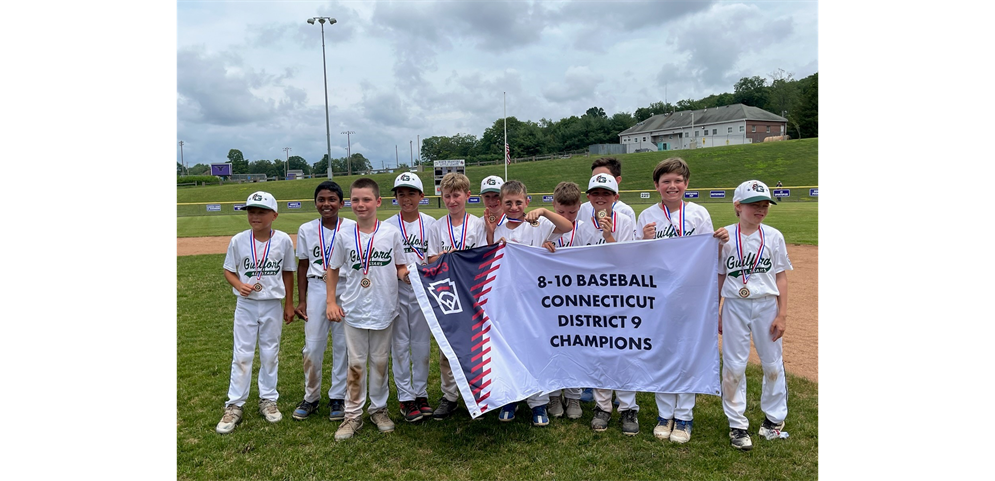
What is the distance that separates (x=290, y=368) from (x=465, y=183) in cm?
365

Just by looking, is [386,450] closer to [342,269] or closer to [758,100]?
[342,269]

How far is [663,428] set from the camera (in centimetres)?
487

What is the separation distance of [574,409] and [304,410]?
9.04ft

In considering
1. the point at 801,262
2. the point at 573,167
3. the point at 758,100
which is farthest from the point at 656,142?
the point at 801,262

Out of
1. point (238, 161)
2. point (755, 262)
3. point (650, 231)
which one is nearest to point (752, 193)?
point (755, 262)

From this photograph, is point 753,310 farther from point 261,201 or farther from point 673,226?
point 261,201

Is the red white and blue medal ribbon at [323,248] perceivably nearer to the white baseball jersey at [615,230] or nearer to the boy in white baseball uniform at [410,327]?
the boy in white baseball uniform at [410,327]

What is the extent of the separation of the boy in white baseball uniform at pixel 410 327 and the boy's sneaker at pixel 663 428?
223cm

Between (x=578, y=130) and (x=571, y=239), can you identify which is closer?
(x=571, y=239)

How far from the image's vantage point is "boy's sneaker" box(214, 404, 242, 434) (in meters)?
5.07

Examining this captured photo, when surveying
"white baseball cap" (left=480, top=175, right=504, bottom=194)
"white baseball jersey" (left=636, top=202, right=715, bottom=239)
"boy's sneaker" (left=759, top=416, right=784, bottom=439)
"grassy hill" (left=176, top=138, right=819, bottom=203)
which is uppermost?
"grassy hill" (left=176, top=138, right=819, bottom=203)

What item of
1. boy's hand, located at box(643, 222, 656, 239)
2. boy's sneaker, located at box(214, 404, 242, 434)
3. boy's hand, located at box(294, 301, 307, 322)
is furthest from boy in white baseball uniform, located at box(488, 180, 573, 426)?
boy's sneaker, located at box(214, 404, 242, 434)

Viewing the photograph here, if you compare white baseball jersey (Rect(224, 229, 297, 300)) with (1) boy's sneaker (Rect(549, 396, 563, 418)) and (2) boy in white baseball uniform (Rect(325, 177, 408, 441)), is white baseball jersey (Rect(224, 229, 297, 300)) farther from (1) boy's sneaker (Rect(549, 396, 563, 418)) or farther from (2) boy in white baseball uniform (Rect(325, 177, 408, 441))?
(1) boy's sneaker (Rect(549, 396, 563, 418))

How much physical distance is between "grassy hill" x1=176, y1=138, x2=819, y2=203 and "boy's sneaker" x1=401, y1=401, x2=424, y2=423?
44760 millimetres
